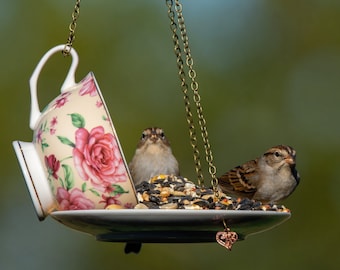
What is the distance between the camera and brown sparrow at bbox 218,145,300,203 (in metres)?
4.79

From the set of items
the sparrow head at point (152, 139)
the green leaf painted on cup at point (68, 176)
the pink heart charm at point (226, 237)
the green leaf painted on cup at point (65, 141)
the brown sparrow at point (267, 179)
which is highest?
the sparrow head at point (152, 139)

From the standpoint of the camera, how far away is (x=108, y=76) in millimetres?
6672

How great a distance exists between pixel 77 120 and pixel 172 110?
10.8 ft

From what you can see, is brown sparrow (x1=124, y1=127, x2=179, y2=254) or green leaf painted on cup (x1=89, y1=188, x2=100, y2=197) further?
brown sparrow (x1=124, y1=127, x2=179, y2=254)

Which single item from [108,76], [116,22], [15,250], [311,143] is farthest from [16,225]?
[311,143]

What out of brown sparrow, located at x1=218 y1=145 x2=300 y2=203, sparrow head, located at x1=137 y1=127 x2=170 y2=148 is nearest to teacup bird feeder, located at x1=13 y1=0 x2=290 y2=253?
brown sparrow, located at x1=218 y1=145 x2=300 y2=203

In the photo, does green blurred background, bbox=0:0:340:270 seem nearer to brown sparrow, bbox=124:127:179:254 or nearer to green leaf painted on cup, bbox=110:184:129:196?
brown sparrow, bbox=124:127:179:254

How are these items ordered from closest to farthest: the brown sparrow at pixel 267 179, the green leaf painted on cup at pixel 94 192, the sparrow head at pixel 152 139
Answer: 1. the green leaf painted on cup at pixel 94 192
2. the brown sparrow at pixel 267 179
3. the sparrow head at pixel 152 139

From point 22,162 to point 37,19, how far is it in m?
3.61

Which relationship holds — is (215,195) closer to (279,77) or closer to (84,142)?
(84,142)

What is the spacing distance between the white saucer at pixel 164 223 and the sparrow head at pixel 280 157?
1.63m

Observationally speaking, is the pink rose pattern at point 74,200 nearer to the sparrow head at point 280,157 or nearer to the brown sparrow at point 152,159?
the brown sparrow at point 152,159

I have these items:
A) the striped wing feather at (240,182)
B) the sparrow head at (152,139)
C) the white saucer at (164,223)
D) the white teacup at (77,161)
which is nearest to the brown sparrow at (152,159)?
the sparrow head at (152,139)

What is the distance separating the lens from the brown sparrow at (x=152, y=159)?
16.0 ft
